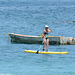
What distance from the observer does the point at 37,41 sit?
38.2m

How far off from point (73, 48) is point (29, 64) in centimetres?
1034

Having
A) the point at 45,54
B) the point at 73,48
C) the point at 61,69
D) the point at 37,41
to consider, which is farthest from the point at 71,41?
the point at 61,69

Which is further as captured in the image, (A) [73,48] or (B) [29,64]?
(A) [73,48]

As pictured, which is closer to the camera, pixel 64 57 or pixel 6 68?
pixel 6 68

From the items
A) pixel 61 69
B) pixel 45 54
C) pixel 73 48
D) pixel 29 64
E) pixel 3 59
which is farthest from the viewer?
pixel 73 48

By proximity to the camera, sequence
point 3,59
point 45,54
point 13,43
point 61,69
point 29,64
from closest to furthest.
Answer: point 61,69 < point 29,64 < point 3,59 < point 45,54 < point 13,43

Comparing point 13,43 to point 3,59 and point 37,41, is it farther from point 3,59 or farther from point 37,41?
point 3,59

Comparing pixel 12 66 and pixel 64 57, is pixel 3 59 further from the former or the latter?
pixel 64 57

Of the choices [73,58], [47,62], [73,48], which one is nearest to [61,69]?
[47,62]

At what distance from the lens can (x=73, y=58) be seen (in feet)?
99.1

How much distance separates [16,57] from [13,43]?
959cm

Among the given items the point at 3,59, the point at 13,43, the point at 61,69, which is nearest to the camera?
the point at 61,69

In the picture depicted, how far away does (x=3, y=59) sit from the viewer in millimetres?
29781

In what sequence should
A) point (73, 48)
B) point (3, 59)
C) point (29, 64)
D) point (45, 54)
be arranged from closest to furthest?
point (29, 64), point (3, 59), point (45, 54), point (73, 48)
